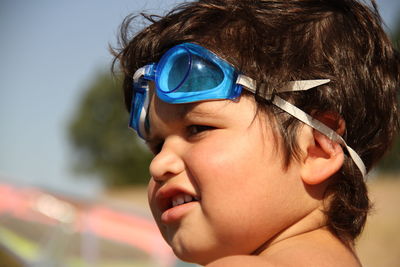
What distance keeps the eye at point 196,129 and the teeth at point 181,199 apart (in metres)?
0.23

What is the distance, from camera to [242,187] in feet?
6.75

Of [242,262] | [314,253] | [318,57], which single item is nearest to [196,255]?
[242,262]

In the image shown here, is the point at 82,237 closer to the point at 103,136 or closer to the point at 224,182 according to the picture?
the point at 224,182

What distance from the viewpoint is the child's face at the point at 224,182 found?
206 cm

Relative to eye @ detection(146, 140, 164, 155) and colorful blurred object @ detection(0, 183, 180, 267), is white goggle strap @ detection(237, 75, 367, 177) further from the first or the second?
colorful blurred object @ detection(0, 183, 180, 267)

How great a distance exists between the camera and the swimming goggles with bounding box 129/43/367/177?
7.02ft

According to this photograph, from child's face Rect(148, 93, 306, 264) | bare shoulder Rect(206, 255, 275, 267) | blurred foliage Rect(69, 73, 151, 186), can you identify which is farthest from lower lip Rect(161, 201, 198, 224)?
blurred foliage Rect(69, 73, 151, 186)

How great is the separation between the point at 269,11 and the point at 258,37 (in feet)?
0.51

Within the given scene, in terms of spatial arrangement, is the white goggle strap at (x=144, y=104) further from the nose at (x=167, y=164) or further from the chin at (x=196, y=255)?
the chin at (x=196, y=255)

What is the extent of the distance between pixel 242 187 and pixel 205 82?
0.41m

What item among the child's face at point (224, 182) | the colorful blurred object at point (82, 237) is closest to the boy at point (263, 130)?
the child's face at point (224, 182)

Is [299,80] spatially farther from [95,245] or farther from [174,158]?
[95,245]

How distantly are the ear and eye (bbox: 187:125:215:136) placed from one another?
0.34 m

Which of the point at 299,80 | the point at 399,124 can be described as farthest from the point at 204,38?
the point at 399,124
